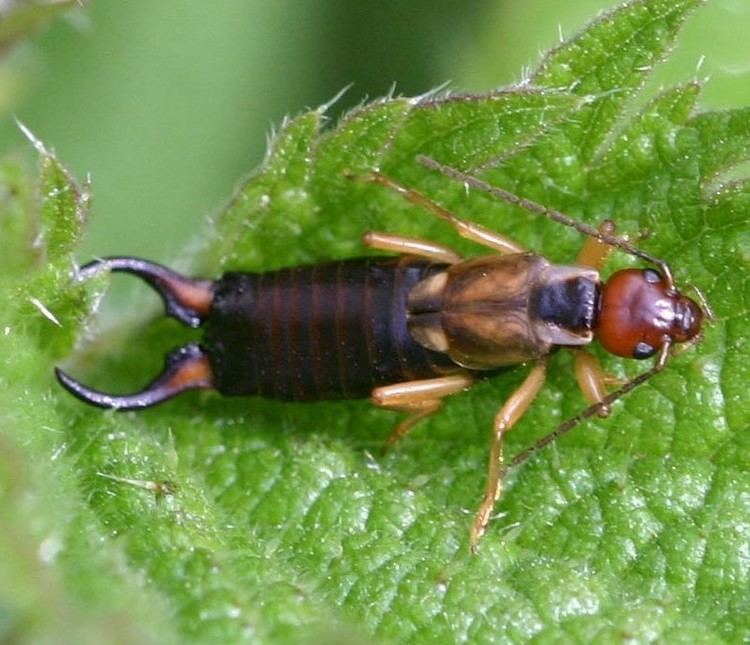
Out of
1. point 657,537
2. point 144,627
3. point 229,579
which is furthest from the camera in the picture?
point 657,537

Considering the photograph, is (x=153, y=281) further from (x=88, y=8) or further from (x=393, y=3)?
(x=393, y=3)

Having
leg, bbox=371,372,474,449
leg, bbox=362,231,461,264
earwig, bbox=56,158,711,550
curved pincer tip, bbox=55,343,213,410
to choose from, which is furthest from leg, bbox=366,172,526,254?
curved pincer tip, bbox=55,343,213,410

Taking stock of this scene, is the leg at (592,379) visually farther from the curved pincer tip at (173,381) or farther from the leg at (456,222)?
the curved pincer tip at (173,381)

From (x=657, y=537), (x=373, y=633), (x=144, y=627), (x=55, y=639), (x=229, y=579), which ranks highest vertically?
(x=55, y=639)

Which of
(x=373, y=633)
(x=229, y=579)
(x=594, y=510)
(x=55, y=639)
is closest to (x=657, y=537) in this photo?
(x=594, y=510)

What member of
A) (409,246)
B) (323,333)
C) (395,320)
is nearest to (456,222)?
(409,246)

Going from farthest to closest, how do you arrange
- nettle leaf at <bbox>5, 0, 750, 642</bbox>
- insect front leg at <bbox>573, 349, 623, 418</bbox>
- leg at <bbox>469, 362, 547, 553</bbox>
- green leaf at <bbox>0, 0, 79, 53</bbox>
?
insect front leg at <bbox>573, 349, 623, 418</bbox>, leg at <bbox>469, 362, 547, 553</bbox>, green leaf at <bbox>0, 0, 79, 53</bbox>, nettle leaf at <bbox>5, 0, 750, 642</bbox>

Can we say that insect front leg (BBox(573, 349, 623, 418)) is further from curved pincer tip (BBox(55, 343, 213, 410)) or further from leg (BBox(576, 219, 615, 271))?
curved pincer tip (BBox(55, 343, 213, 410))
